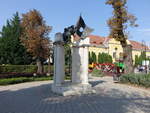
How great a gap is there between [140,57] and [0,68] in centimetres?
4541

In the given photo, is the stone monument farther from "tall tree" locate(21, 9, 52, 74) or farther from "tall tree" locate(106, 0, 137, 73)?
"tall tree" locate(21, 9, 52, 74)

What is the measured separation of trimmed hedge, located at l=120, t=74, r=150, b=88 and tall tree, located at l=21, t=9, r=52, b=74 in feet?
55.4

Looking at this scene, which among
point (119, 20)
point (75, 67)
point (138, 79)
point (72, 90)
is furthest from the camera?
point (119, 20)

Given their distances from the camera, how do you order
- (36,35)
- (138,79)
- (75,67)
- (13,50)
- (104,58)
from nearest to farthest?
(75,67) < (138,79) < (36,35) < (13,50) < (104,58)

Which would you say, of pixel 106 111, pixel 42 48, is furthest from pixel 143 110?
pixel 42 48

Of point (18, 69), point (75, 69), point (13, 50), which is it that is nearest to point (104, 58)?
point (13, 50)

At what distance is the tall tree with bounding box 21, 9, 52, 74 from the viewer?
95.8 feet

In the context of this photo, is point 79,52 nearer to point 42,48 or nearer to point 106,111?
point 106,111

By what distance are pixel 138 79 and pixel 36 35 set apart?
19205 millimetres

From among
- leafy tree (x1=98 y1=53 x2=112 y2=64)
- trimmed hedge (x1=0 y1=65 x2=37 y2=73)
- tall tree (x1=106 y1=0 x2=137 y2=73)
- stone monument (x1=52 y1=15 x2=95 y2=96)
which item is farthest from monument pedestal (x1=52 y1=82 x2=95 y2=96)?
leafy tree (x1=98 y1=53 x2=112 y2=64)

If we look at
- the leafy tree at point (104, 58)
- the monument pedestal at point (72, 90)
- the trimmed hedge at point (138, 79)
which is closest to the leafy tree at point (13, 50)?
the leafy tree at point (104, 58)

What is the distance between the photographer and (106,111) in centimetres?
674

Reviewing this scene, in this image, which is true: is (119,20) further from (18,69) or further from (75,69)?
(18,69)

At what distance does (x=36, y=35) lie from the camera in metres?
29.3
